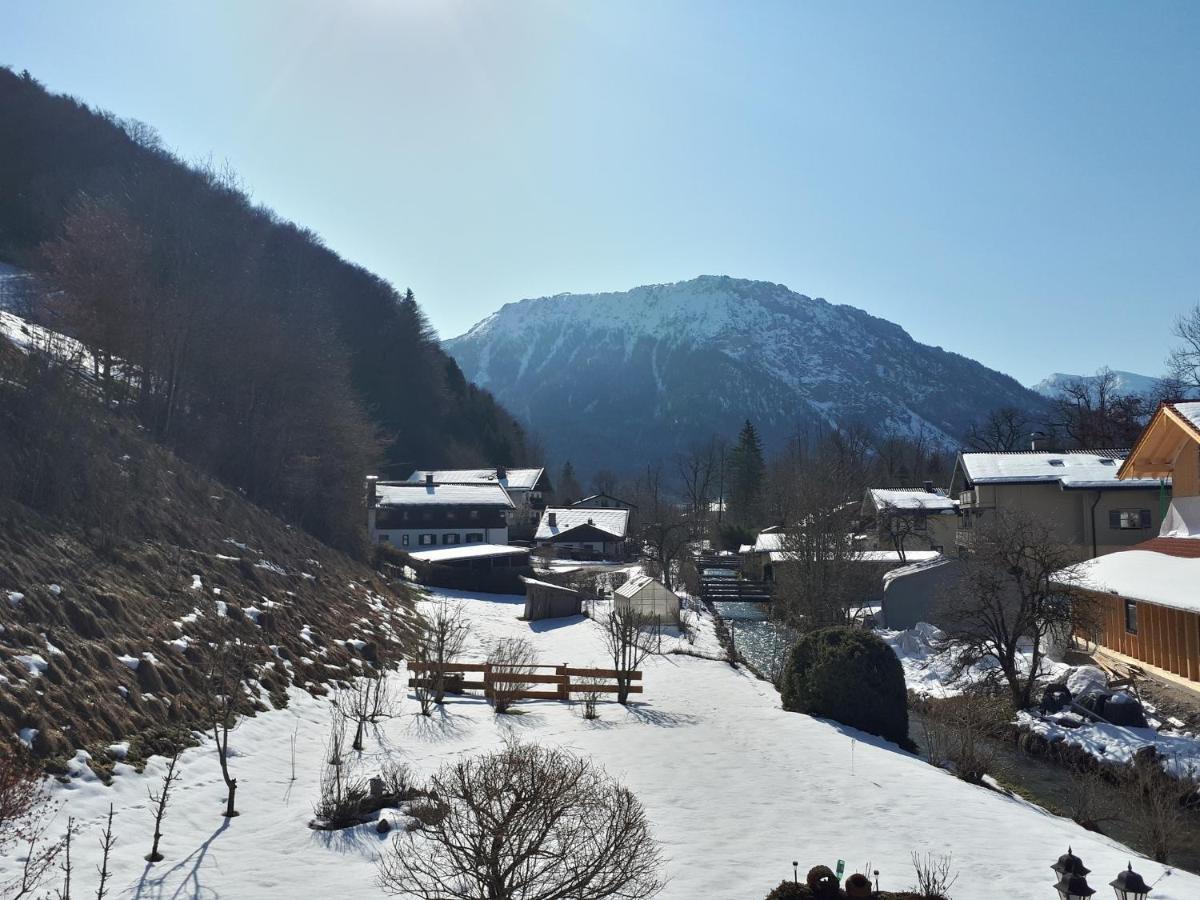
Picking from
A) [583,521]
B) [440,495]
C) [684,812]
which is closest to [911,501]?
[583,521]

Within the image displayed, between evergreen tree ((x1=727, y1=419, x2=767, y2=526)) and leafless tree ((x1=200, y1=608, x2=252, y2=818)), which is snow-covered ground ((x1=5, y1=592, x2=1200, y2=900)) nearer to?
leafless tree ((x1=200, y1=608, x2=252, y2=818))

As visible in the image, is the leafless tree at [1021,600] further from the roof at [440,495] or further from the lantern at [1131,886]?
the roof at [440,495]

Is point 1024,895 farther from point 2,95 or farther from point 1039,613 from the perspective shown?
point 2,95

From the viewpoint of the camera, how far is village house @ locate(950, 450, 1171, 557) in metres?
38.4

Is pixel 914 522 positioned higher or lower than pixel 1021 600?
higher

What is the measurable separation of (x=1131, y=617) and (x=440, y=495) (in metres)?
42.2

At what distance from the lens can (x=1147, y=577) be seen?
23312mm

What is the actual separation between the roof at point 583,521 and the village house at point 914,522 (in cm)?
2150

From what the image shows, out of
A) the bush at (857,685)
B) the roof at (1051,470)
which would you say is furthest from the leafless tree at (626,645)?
the roof at (1051,470)

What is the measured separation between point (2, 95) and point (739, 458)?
79.8 metres

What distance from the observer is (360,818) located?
404 inches

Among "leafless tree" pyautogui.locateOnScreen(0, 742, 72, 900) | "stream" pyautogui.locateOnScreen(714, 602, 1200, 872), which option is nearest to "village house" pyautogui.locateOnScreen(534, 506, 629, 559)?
"stream" pyautogui.locateOnScreen(714, 602, 1200, 872)

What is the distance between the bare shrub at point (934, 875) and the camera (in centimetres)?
827

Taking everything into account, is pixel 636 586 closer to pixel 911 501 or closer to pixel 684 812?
pixel 911 501
